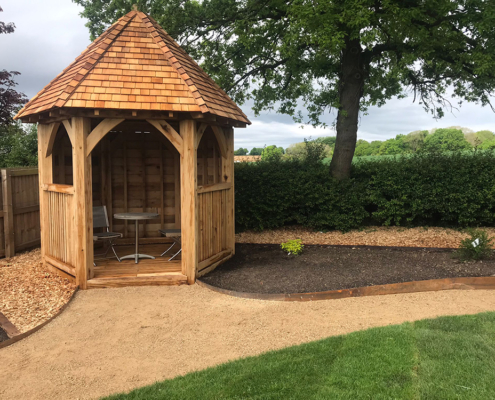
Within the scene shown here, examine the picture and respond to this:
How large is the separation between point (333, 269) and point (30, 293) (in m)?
5.26

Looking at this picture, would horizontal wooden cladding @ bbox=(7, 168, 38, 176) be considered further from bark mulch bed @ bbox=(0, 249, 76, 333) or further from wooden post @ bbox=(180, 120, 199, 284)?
wooden post @ bbox=(180, 120, 199, 284)

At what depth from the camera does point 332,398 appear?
11.5 ft

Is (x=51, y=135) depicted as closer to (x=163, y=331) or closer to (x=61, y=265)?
(x=61, y=265)

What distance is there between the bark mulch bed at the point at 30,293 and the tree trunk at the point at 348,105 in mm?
7945

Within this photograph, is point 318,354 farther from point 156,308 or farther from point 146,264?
point 146,264

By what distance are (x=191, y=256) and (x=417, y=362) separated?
4203 millimetres

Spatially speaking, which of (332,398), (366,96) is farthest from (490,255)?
(366,96)

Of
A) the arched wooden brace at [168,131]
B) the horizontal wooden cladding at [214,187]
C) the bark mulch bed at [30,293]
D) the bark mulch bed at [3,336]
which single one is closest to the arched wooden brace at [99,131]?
the arched wooden brace at [168,131]

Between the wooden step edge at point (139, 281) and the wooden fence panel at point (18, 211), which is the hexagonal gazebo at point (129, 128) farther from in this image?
the wooden fence panel at point (18, 211)

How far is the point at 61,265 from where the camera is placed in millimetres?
7543

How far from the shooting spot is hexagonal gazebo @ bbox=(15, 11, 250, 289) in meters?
6.74

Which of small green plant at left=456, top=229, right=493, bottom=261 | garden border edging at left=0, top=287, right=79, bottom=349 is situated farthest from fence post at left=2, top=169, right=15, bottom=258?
small green plant at left=456, top=229, right=493, bottom=261

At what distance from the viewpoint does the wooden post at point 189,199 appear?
708cm

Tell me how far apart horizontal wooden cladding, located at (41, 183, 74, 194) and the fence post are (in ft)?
5.32
